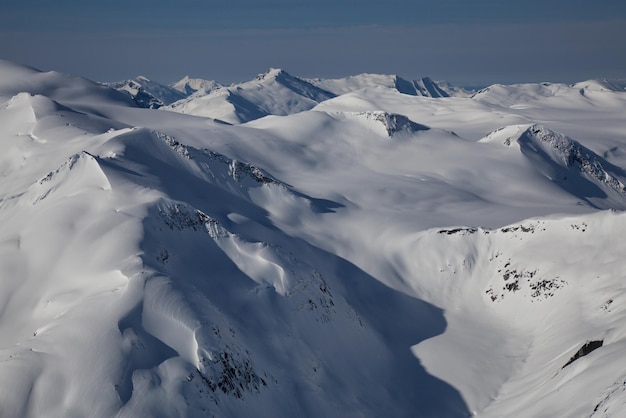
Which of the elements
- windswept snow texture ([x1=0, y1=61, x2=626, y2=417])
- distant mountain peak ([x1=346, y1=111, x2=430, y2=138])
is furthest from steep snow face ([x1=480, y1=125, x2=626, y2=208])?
windswept snow texture ([x1=0, y1=61, x2=626, y2=417])

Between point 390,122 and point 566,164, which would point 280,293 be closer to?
point 390,122

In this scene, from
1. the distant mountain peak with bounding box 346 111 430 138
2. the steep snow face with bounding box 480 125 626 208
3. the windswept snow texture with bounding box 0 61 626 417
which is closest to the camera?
the windswept snow texture with bounding box 0 61 626 417

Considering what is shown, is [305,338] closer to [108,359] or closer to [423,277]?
[108,359]

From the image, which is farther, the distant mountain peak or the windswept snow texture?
the distant mountain peak

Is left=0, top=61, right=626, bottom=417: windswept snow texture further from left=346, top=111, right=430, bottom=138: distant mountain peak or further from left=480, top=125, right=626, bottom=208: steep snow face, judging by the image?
left=346, top=111, right=430, bottom=138: distant mountain peak

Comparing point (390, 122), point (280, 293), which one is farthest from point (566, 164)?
point (280, 293)

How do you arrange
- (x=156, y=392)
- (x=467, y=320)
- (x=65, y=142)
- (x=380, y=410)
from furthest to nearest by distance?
(x=65, y=142) → (x=467, y=320) → (x=380, y=410) → (x=156, y=392)

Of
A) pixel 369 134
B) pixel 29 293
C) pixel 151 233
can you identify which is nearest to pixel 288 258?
pixel 151 233

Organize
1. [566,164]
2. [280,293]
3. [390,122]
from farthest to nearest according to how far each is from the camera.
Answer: [566,164] < [390,122] < [280,293]
